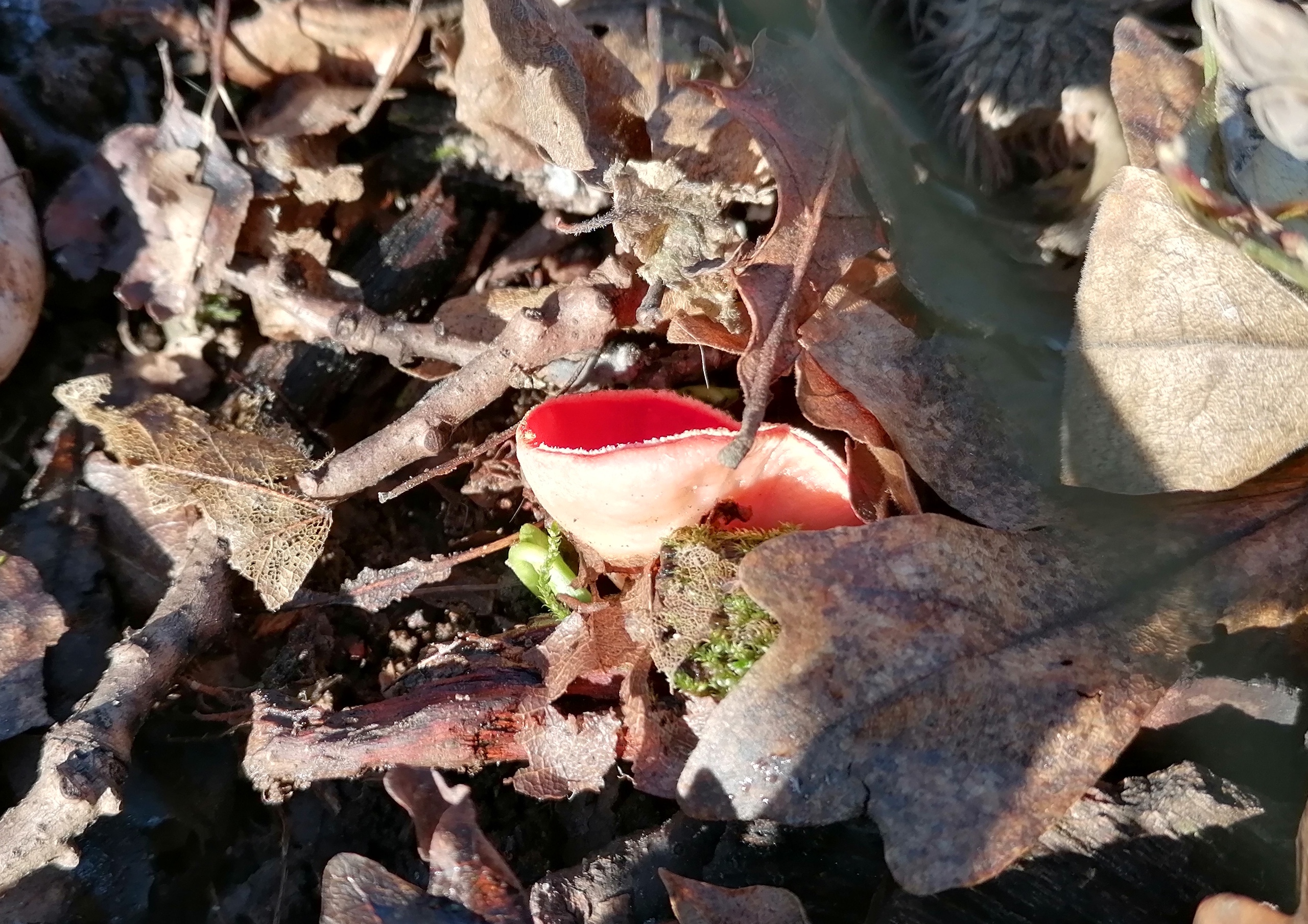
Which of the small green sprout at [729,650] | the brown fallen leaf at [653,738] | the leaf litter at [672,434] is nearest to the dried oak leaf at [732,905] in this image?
the leaf litter at [672,434]

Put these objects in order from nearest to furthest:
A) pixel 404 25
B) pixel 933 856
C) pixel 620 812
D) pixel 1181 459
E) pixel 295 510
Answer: pixel 933 856
pixel 1181 459
pixel 620 812
pixel 295 510
pixel 404 25

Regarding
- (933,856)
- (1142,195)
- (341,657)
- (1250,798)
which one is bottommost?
(341,657)

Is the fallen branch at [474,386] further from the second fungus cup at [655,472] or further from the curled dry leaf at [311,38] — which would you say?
the curled dry leaf at [311,38]

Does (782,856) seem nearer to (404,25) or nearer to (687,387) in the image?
(687,387)

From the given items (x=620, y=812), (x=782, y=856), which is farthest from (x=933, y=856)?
(x=620, y=812)

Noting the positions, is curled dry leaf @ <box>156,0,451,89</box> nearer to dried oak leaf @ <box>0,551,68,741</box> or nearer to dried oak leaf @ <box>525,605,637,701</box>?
dried oak leaf @ <box>0,551,68,741</box>

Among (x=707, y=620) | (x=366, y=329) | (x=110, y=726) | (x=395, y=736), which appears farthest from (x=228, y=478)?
(x=707, y=620)
